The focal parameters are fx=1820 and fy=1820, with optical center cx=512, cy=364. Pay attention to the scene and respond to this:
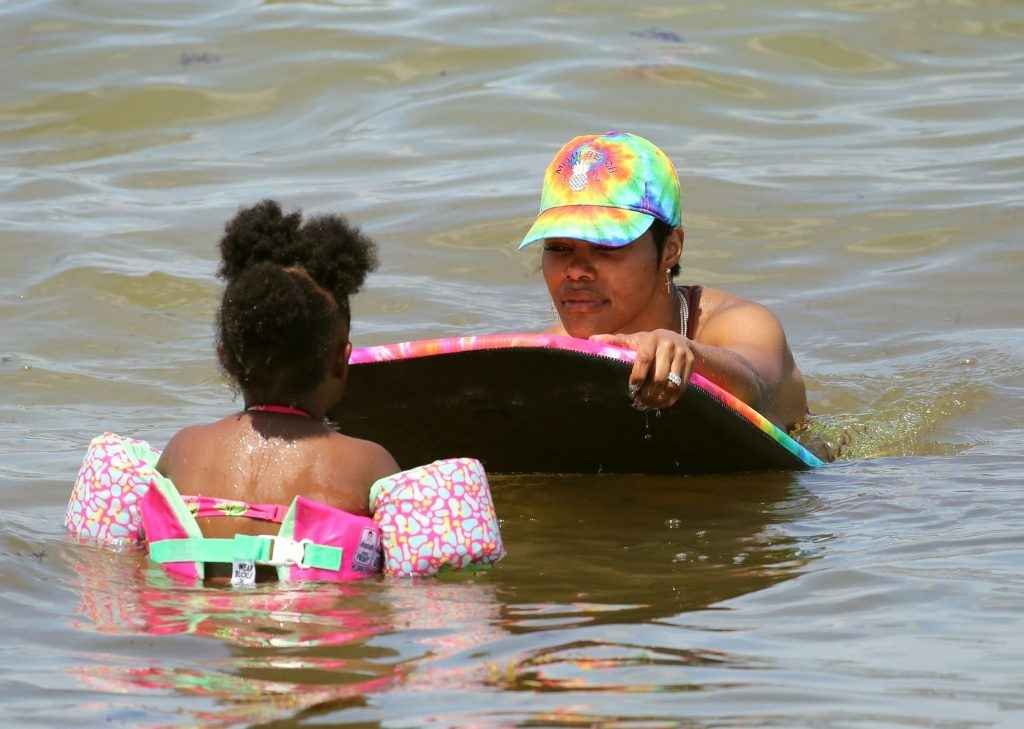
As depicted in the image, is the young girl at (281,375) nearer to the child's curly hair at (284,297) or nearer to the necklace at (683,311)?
the child's curly hair at (284,297)

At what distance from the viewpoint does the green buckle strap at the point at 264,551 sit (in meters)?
4.36

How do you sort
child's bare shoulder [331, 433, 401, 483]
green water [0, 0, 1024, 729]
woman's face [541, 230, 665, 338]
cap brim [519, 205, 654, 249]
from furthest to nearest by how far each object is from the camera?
woman's face [541, 230, 665, 338] → cap brim [519, 205, 654, 249] → child's bare shoulder [331, 433, 401, 483] → green water [0, 0, 1024, 729]

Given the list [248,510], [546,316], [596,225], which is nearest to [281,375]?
[248,510]

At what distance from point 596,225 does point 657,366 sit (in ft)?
3.29

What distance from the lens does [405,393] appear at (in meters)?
5.57

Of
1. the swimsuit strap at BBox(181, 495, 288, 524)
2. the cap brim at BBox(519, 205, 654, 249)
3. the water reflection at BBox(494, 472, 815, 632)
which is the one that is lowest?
the water reflection at BBox(494, 472, 815, 632)

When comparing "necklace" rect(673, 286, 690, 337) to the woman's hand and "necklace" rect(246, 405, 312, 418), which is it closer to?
the woman's hand

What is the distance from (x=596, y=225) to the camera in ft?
19.5

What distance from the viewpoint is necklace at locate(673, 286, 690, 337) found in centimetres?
632

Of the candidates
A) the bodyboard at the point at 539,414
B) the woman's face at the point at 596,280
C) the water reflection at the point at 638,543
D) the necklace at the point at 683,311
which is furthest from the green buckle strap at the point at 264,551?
the necklace at the point at 683,311

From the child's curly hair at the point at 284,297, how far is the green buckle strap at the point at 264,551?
38 centimetres

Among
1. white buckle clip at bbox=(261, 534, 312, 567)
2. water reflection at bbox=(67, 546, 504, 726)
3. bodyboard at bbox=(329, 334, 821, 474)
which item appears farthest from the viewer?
bodyboard at bbox=(329, 334, 821, 474)

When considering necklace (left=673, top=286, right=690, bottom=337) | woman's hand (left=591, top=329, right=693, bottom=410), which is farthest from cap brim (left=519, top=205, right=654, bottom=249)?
Result: woman's hand (left=591, top=329, right=693, bottom=410)

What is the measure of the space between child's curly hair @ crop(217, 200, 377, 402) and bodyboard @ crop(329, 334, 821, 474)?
2.52 feet
